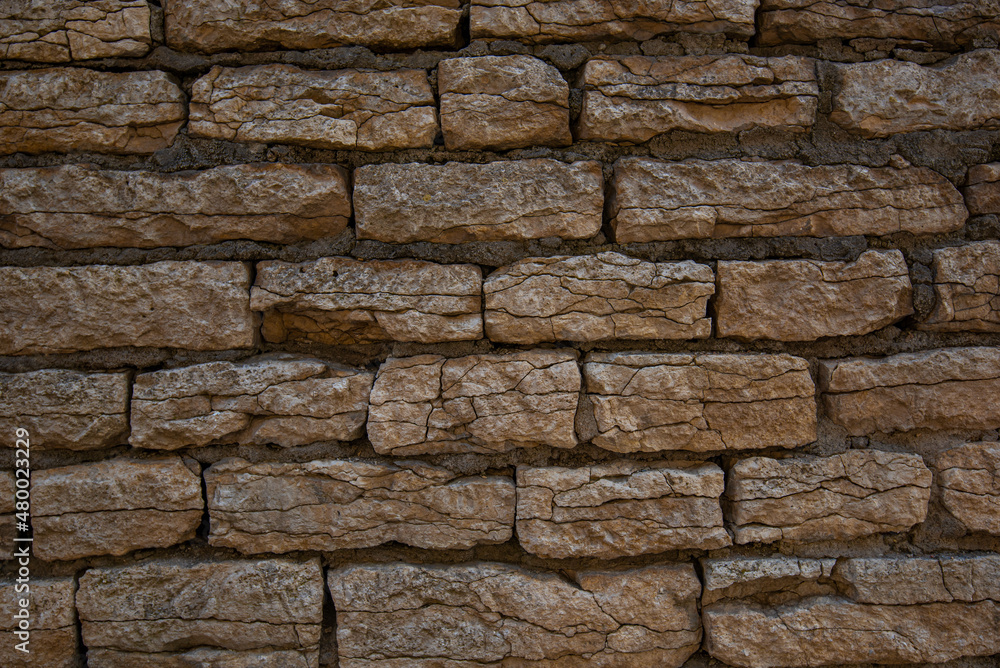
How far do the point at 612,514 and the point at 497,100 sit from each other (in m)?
1.19

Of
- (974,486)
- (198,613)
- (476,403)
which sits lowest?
(198,613)

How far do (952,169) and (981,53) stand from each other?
1.14 feet

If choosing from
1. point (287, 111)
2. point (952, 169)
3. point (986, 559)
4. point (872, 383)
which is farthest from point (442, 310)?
point (986, 559)

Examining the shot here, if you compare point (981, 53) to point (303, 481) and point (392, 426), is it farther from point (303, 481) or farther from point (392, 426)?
point (303, 481)

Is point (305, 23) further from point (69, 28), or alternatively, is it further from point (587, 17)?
point (587, 17)

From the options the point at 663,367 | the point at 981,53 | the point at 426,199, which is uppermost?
the point at 981,53

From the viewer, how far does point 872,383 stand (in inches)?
63.0

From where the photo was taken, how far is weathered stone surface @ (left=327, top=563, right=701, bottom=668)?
1548 millimetres

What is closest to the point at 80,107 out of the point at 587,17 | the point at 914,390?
the point at 587,17

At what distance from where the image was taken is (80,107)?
1.58m

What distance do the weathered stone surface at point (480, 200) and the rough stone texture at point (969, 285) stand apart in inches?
39.5

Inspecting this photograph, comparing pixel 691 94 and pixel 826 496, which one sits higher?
pixel 691 94

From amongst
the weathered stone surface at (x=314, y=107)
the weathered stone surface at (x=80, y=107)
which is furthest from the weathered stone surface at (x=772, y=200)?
the weathered stone surface at (x=80, y=107)

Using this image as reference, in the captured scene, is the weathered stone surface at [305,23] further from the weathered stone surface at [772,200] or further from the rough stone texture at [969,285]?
→ the rough stone texture at [969,285]
